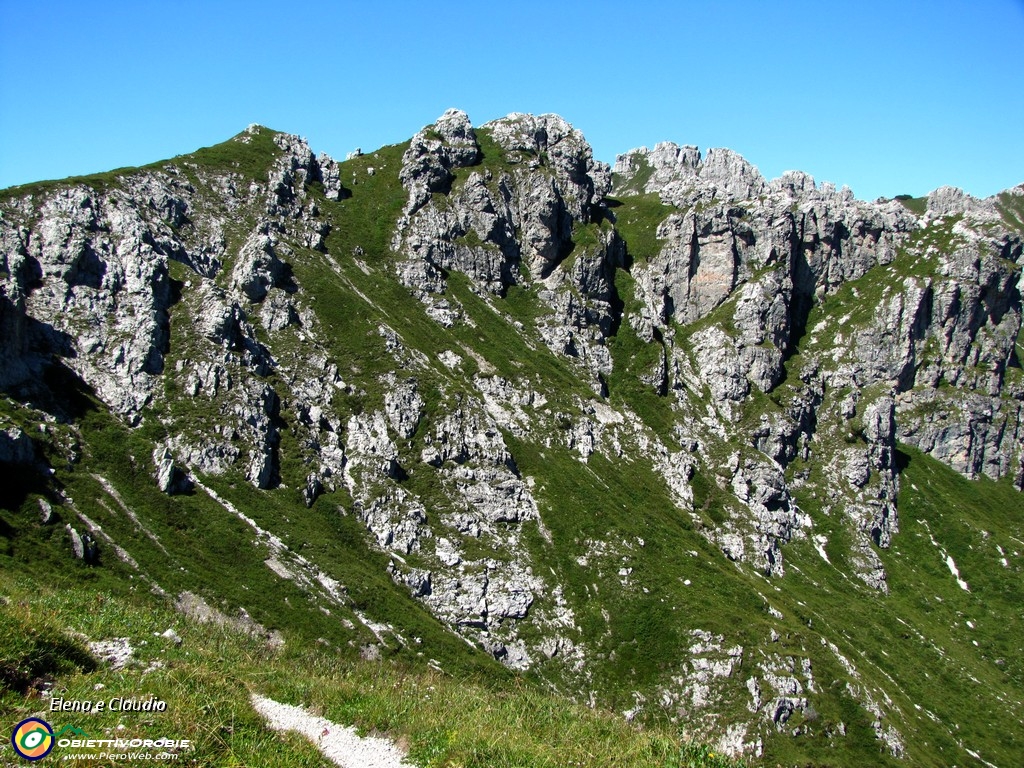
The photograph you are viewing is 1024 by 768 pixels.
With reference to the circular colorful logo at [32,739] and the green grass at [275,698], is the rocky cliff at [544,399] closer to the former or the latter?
the green grass at [275,698]

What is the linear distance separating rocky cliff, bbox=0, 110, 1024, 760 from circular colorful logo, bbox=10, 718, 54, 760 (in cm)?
7812

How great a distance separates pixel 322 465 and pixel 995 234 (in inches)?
8524

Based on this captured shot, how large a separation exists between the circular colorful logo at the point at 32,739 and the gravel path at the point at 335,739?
4.39 meters

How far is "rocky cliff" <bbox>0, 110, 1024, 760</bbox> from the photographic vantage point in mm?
93312

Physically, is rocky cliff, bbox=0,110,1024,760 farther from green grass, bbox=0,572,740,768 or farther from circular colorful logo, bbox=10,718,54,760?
circular colorful logo, bbox=10,718,54,760

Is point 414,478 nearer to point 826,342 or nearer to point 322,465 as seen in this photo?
point 322,465

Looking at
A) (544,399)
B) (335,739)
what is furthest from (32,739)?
(544,399)

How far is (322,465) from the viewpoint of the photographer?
354ft

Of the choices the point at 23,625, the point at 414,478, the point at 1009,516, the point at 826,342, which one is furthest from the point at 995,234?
the point at 23,625

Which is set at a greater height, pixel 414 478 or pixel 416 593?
pixel 414 478

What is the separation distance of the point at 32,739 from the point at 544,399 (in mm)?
124627

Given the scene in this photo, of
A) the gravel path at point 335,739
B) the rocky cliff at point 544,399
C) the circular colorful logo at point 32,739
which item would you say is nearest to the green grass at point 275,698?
the gravel path at point 335,739

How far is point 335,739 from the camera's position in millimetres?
15312

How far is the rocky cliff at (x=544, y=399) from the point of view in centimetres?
9331
